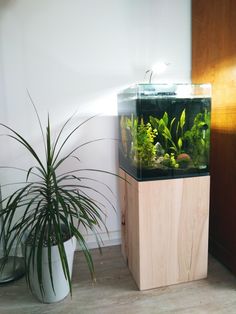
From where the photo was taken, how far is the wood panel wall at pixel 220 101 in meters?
1.73

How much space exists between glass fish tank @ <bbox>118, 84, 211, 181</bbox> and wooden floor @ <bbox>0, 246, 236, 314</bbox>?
29.7 inches

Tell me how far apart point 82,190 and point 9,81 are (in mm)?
1012

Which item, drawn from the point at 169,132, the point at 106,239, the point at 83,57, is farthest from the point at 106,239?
the point at 83,57

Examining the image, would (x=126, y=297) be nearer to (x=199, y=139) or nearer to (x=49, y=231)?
(x=49, y=231)

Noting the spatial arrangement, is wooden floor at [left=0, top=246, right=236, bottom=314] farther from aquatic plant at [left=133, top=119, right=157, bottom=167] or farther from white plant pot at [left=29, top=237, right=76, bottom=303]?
aquatic plant at [left=133, top=119, right=157, bottom=167]

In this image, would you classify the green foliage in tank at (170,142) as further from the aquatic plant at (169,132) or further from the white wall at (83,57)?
the white wall at (83,57)

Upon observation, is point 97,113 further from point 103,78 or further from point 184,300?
point 184,300

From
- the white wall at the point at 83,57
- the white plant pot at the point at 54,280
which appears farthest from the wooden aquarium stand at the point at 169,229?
the white wall at the point at 83,57

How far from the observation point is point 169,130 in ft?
5.23

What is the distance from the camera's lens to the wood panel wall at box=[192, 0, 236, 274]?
1.73 metres

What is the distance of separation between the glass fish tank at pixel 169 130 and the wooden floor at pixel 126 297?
2.48 ft

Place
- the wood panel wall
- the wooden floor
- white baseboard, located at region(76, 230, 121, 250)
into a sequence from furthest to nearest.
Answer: white baseboard, located at region(76, 230, 121, 250) < the wood panel wall < the wooden floor

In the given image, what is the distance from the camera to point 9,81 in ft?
6.30

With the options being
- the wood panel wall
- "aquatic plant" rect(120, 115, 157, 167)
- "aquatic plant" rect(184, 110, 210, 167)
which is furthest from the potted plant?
the wood panel wall
